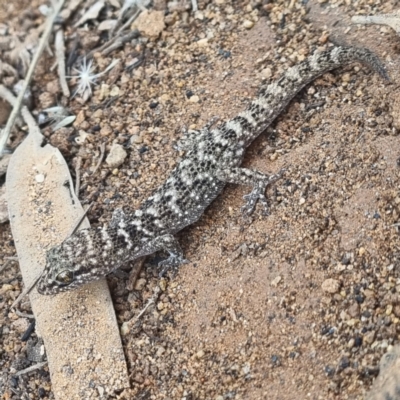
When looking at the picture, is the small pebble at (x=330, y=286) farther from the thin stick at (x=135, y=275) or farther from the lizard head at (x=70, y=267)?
the lizard head at (x=70, y=267)

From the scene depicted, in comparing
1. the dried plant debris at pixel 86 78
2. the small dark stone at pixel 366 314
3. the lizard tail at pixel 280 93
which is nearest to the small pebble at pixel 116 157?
the dried plant debris at pixel 86 78

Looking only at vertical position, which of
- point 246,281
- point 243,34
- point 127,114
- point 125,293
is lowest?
point 125,293

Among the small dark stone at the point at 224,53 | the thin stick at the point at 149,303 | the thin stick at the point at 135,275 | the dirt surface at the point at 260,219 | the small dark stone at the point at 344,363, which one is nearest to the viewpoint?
the small dark stone at the point at 344,363

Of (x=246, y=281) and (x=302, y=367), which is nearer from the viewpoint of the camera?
(x=302, y=367)

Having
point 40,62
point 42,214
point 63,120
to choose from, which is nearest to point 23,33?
point 40,62

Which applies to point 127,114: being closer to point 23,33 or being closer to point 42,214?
point 42,214

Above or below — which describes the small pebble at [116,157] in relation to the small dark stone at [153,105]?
below

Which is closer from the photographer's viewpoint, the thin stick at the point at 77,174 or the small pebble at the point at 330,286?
A: the small pebble at the point at 330,286
